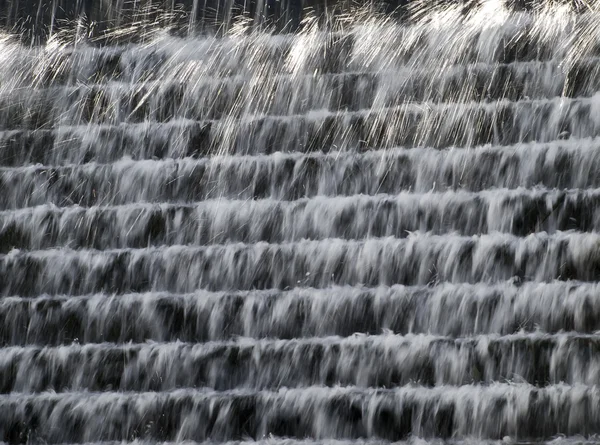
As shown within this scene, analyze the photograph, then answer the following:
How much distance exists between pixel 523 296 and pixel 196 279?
1.62 m

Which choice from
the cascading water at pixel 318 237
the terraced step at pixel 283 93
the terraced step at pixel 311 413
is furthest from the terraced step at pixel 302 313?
the terraced step at pixel 283 93

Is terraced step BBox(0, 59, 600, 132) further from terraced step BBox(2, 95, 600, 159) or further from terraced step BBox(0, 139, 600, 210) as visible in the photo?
terraced step BBox(0, 139, 600, 210)

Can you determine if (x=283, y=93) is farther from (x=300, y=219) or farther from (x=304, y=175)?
(x=300, y=219)

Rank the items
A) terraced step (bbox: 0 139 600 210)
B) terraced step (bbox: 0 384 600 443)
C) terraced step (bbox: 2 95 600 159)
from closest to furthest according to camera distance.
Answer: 1. terraced step (bbox: 0 384 600 443)
2. terraced step (bbox: 0 139 600 210)
3. terraced step (bbox: 2 95 600 159)

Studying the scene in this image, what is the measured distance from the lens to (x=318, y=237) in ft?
19.0

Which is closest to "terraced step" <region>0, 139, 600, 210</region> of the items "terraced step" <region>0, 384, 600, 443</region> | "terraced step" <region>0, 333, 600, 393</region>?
"terraced step" <region>0, 333, 600, 393</region>

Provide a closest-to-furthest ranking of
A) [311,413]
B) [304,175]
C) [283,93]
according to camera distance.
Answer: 1. [311,413]
2. [304,175]
3. [283,93]

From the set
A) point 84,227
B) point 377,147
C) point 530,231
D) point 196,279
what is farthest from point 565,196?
point 84,227

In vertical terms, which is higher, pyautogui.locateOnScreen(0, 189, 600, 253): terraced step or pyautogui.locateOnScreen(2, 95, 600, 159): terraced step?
pyautogui.locateOnScreen(2, 95, 600, 159): terraced step

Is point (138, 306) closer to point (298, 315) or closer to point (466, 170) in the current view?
point (298, 315)

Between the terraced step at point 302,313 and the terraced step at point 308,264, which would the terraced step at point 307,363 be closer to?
the terraced step at point 302,313

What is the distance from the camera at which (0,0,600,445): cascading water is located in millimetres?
5266

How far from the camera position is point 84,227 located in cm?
621

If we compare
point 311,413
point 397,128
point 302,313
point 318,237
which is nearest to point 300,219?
point 318,237
